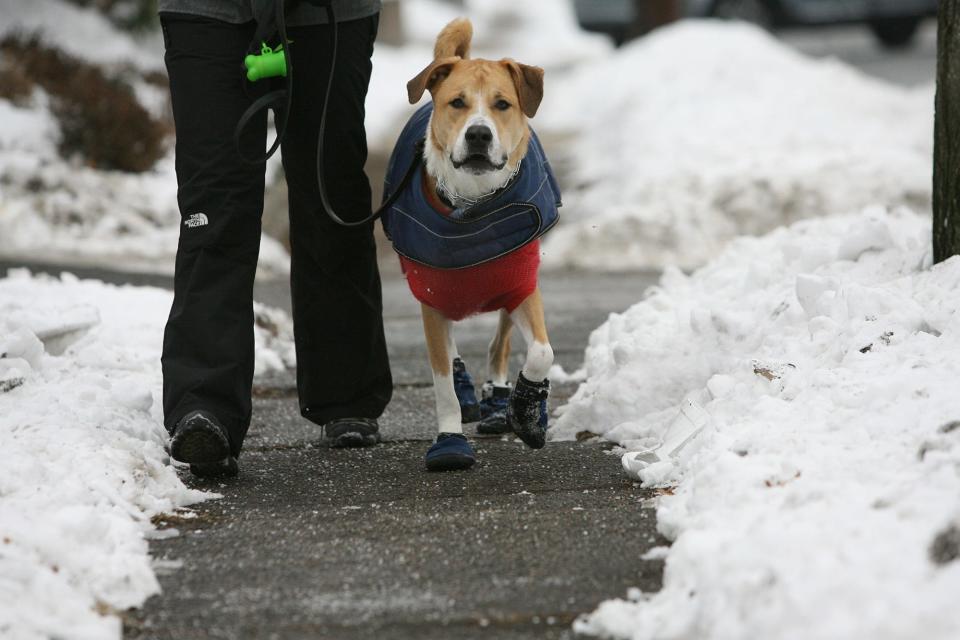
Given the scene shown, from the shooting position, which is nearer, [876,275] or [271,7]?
[271,7]

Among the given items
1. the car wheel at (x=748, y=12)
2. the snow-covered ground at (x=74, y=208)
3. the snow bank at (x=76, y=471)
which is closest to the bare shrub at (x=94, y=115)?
the snow-covered ground at (x=74, y=208)

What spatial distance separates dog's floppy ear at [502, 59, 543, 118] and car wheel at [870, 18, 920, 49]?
19.7m

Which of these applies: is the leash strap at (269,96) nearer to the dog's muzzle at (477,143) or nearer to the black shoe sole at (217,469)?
the dog's muzzle at (477,143)

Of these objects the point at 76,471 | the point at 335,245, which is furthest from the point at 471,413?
the point at 76,471

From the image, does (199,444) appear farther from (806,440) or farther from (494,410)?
(806,440)

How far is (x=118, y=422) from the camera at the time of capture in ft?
13.9

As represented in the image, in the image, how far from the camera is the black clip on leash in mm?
4156

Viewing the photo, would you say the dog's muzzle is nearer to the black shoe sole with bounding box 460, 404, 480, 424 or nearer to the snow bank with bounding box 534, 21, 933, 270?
the black shoe sole with bounding box 460, 404, 480, 424

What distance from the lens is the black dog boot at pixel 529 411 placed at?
4477mm

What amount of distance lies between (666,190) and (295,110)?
7592 millimetres

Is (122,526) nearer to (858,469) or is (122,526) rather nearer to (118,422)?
(118,422)

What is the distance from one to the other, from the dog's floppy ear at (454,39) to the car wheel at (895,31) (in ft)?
63.4

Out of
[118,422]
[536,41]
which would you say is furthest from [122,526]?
[536,41]

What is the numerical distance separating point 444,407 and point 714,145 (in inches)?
366
